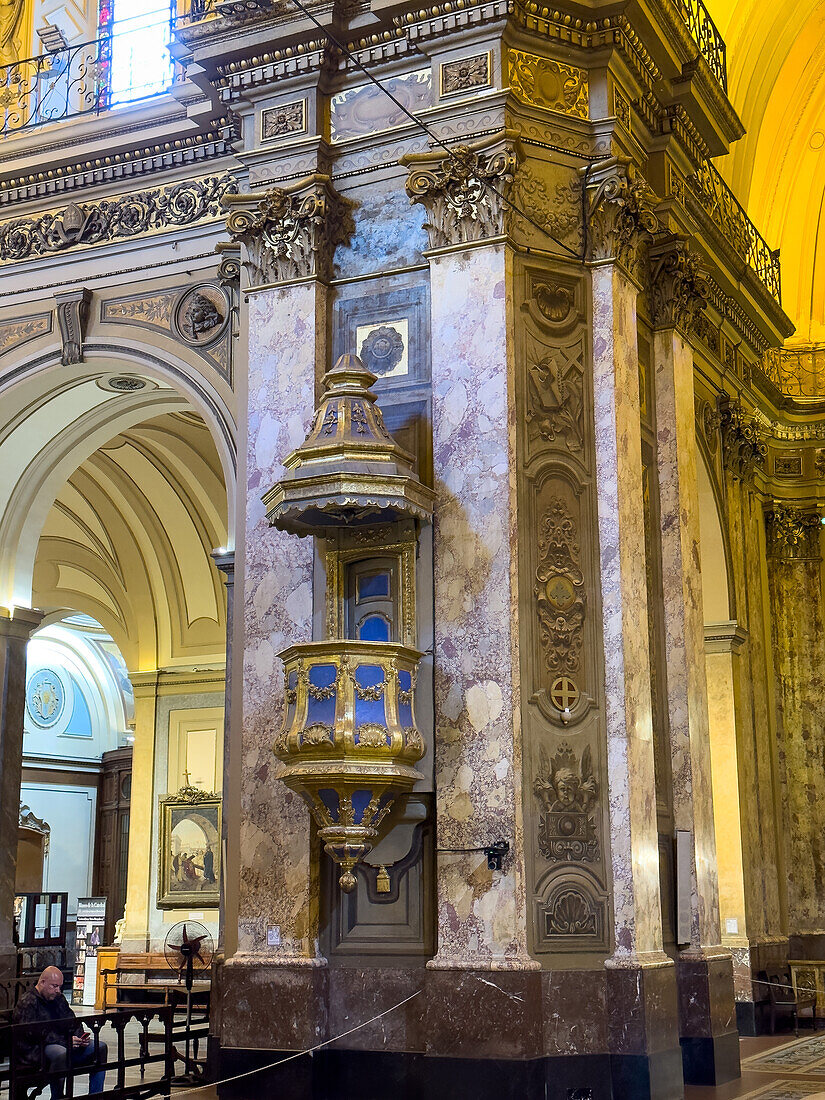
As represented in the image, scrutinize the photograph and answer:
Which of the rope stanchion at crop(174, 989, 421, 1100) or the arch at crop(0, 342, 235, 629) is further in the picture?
the arch at crop(0, 342, 235, 629)

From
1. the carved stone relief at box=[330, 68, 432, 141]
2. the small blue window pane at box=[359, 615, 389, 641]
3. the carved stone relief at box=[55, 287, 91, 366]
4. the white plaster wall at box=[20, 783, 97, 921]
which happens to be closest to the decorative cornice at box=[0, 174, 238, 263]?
the carved stone relief at box=[55, 287, 91, 366]

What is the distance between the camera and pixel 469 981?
7.14m

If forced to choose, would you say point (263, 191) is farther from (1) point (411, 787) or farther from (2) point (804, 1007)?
(2) point (804, 1007)

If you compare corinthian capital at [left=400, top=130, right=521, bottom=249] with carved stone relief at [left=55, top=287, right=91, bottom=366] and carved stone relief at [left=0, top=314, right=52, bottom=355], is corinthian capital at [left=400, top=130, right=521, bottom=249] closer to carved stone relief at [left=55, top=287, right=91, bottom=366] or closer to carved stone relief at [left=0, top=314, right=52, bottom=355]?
carved stone relief at [left=55, top=287, right=91, bottom=366]

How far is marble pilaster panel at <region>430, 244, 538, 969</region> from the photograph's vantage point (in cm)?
727

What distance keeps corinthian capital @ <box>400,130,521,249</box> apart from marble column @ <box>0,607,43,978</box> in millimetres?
4979

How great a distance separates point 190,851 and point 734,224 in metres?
8.15

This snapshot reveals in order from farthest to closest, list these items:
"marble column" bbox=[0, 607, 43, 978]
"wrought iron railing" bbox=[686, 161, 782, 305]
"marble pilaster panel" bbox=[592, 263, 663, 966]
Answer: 1. "wrought iron railing" bbox=[686, 161, 782, 305]
2. "marble column" bbox=[0, 607, 43, 978]
3. "marble pilaster panel" bbox=[592, 263, 663, 966]

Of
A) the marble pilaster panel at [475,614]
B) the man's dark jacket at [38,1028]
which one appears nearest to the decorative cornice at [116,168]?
the marble pilaster panel at [475,614]

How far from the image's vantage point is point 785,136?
588 inches

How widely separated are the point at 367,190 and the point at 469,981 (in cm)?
482

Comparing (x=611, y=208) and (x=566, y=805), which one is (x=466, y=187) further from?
(x=566, y=805)

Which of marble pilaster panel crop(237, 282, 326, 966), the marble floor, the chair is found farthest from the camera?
the chair

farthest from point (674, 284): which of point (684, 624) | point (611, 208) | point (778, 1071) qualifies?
point (778, 1071)
